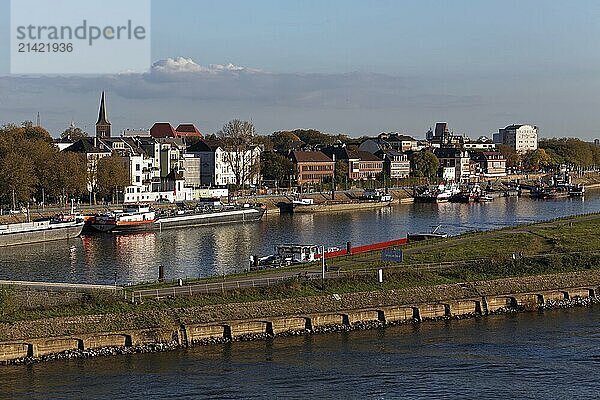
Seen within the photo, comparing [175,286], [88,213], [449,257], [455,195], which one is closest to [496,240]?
[449,257]

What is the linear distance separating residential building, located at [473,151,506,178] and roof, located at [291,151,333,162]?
49500 millimetres

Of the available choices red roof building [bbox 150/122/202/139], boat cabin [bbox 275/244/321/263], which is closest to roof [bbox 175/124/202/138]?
A: red roof building [bbox 150/122/202/139]

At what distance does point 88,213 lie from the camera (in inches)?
3204

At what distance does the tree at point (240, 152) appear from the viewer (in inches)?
4717

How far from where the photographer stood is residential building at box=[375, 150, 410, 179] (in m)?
150

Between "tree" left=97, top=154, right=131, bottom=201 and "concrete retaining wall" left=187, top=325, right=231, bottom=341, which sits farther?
"tree" left=97, top=154, right=131, bottom=201

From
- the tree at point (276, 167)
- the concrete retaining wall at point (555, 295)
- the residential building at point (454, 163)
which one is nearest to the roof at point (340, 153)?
the tree at point (276, 167)

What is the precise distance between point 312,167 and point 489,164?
59.3 meters

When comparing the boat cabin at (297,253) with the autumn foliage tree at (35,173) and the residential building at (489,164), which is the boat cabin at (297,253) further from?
the residential building at (489,164)

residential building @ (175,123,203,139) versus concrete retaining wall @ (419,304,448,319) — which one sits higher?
residential building @ (175,123,203,139)

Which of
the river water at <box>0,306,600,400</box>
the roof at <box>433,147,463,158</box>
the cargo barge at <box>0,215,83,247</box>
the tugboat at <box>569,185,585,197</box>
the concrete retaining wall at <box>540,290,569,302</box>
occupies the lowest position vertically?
the river water at <box>0,306,600,400</box>

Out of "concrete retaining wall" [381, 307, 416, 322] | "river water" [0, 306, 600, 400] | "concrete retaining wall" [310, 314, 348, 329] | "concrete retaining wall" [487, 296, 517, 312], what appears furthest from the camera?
"concrete retaining wall" [487, 296, 517, 312]

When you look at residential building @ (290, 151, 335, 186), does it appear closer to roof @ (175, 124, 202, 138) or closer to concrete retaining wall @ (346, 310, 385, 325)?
roof @ (175, 124, 202, 138)

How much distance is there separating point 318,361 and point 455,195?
98298mm
